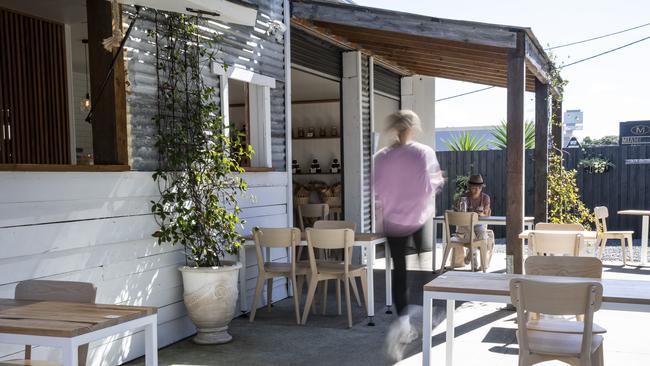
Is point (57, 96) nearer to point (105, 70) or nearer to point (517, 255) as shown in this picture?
point (105, 70)

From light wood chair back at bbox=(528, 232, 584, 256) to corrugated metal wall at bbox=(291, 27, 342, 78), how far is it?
3.86 metres

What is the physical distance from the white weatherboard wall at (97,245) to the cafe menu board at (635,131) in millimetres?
13034

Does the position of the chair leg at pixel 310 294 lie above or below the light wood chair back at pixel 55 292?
below

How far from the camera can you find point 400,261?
16.9 feet

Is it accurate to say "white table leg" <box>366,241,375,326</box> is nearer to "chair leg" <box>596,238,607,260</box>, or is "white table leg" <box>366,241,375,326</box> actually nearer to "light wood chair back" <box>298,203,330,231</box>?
"light wood chair back" <box>298,203,330,231</box>

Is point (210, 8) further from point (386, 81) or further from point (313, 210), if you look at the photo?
point (386, 81)

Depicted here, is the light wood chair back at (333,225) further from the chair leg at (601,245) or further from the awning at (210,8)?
the chair leg at (601,245)

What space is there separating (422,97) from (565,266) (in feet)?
27.1

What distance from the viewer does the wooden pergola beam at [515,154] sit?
5.84m

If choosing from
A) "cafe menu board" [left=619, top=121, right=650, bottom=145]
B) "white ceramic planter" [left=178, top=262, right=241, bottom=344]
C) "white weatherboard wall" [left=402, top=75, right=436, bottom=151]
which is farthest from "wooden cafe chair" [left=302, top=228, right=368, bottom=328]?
"cafe menu board" [left=619, top=121, right=650, bottom=145]

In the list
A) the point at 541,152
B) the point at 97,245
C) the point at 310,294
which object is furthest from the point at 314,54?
the point at 97,245

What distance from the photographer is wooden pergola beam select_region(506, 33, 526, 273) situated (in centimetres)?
584

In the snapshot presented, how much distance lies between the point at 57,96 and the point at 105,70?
3342 mm

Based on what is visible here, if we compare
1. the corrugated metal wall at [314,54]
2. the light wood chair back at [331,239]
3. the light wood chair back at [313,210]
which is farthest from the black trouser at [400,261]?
the light wood chair back at [313,210]
